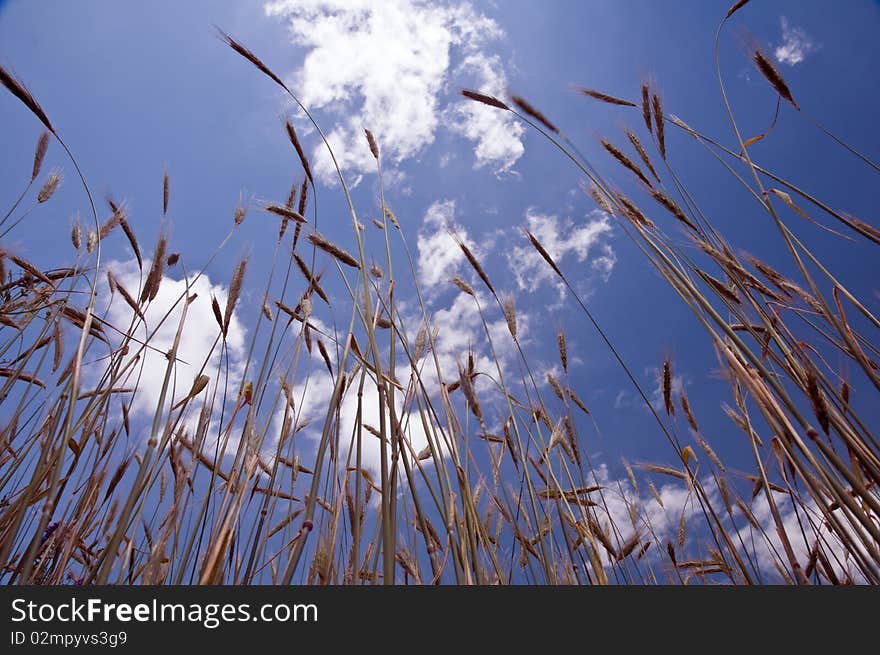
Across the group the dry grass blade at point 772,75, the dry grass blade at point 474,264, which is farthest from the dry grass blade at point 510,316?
the dry grass blade at point 772,75

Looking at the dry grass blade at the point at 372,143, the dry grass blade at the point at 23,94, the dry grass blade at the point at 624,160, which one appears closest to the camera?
the dry grass blade at the point at 23,94

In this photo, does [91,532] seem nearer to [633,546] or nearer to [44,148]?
→ [44,148]

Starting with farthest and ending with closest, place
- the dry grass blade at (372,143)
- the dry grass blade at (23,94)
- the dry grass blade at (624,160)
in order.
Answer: the dry grass blade at (372,143)
the dry grass blade at (624,160)
the dry grass blade at (23,94)

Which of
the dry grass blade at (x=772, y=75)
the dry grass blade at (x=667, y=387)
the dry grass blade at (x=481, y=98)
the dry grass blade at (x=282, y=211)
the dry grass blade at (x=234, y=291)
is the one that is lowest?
the dry grass blade at (x=667, y=387)

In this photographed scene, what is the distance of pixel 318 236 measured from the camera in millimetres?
1408

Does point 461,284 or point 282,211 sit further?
point 461,284

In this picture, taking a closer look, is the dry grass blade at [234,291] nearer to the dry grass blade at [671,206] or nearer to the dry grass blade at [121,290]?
the dry grass blade at [121,290]

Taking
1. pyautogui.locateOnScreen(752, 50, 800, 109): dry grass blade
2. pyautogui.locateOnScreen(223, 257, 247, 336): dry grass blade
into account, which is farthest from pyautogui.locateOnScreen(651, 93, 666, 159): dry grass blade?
pyautogui.locateOnScreen(223, 257, 247, 336): dry grass blade

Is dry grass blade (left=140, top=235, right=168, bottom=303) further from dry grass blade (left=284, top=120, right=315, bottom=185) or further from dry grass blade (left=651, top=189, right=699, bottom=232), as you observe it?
dry grass blade (left=651, top=189, right=699, bottom=232)

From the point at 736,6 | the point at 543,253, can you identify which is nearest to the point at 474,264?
the point at 543,253

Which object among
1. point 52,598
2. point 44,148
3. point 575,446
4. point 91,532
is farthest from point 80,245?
point 575,446

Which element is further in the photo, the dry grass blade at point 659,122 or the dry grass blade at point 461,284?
the dry grass blade at point 461,284

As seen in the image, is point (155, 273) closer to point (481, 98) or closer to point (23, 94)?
point (23, 94)

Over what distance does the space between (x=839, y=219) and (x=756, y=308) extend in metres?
0.35
